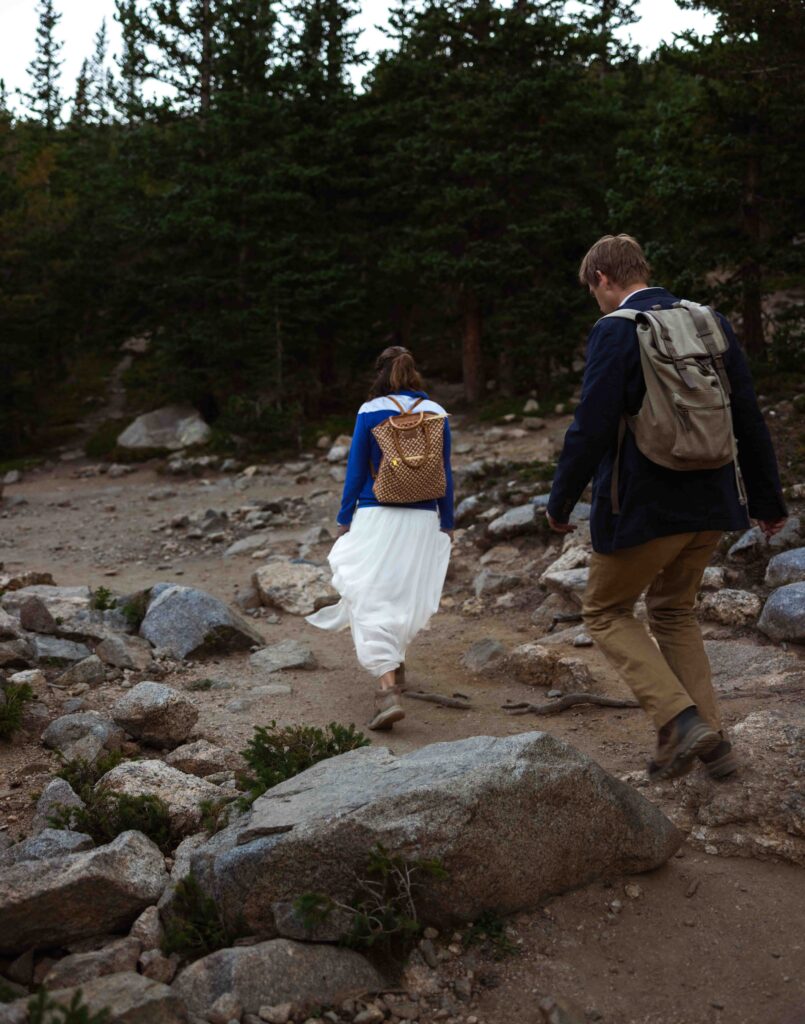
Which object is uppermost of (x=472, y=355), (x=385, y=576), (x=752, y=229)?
(x=752, y=229)

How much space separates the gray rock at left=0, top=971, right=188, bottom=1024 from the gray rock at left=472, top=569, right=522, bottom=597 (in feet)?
21.0

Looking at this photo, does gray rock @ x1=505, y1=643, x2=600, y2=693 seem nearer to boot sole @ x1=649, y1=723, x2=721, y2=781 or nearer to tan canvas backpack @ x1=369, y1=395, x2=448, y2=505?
tan canvas backpack @ x1=369, y1=395, x2=448, y2=505

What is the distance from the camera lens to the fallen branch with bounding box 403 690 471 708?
614 cm

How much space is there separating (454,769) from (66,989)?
4.64ft

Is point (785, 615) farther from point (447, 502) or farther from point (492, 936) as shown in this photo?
point (492, 936)

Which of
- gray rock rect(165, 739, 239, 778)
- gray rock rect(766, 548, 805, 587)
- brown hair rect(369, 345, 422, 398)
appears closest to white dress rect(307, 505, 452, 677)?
brown hair rect(369, 345, 422, 398)

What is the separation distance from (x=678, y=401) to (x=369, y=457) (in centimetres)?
261

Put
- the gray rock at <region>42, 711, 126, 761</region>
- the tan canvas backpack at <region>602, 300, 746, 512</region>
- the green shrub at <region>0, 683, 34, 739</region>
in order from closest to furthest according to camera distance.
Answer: the tan canvas backpack at <region>602, 300, 746, 512</region>, the gray rock at <region>42, 711, 126, 761</region>, the green shrub at <region>0, 683, 34, 739</region>

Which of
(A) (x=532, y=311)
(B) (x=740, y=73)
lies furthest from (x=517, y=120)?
(B) (x=740, y=73)

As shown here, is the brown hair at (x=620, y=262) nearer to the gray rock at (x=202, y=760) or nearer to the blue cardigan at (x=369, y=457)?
the blue cardigan at (x=369, y=457)

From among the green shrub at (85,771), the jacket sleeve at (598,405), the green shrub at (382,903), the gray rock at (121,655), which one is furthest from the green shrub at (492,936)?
the gray rock at (121,655)

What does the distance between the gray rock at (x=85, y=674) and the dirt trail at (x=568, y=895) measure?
199mm

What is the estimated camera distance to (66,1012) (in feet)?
8.00

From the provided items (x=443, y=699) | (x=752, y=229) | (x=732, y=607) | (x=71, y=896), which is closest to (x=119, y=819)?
(x=71, y=896)
